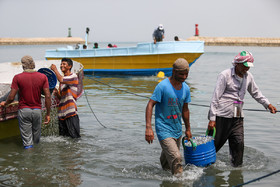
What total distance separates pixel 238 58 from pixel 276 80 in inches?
668

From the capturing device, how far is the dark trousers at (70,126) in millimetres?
7439

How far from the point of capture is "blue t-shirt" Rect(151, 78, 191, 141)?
5047 millimetres

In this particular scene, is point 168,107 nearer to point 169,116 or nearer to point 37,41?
point 169,116

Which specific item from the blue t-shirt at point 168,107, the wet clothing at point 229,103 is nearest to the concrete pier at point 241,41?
the wet clothing at point 229,103

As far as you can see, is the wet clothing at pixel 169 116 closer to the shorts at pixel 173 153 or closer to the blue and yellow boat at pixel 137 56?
the shorts at pixel 173 153

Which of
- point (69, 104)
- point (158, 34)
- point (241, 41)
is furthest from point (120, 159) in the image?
point (241, 41)

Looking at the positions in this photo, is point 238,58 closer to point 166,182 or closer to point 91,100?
point 166,182

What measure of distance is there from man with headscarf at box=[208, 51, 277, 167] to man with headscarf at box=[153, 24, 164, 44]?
13.5 m

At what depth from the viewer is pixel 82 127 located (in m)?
9.72

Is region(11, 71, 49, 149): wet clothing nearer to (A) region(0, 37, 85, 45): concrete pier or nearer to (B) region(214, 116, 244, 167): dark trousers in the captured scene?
(B) region(214, 116, 244, 167): dark trousers

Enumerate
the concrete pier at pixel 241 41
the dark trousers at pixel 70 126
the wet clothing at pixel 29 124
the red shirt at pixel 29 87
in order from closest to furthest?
the red shirt at pixel 29 87 → the wet clothing at pixel 29 124 → the dark trousers at pixel 70 126 → the concrete pier at pixel 241 41

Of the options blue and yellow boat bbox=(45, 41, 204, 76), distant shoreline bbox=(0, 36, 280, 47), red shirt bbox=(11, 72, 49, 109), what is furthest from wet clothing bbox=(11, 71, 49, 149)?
distant shoreline bbox=(0, 36, 280, 47)

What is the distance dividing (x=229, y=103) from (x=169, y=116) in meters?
1.10

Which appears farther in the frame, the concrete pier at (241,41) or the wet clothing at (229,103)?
the concrete pier at (241,41)
